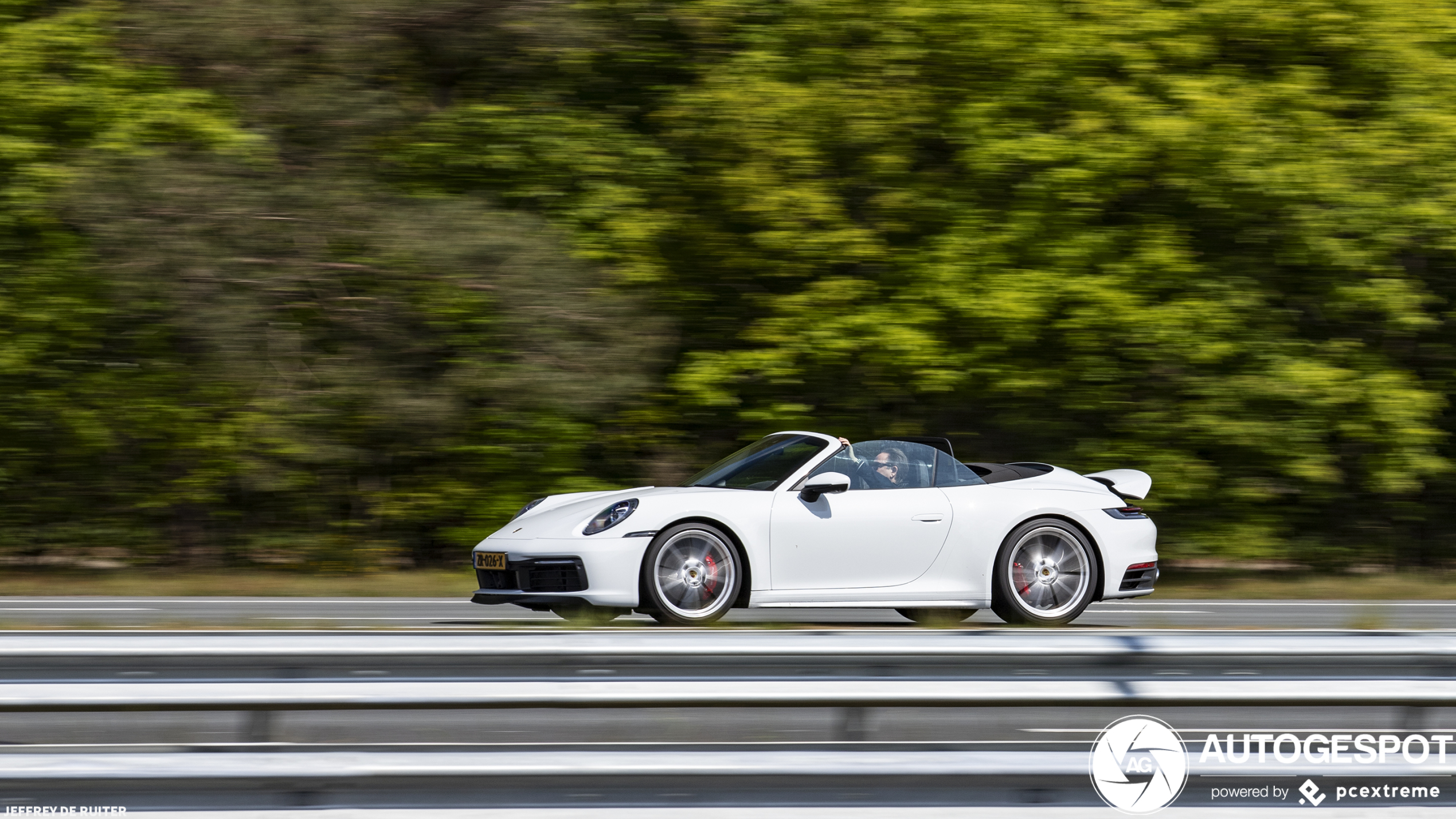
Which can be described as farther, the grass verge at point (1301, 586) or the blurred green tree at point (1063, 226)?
the blurred green tree at point (1063, 226)

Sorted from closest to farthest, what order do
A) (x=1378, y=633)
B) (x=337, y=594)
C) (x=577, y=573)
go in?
(x=1378, y=633)
(x=577, y=573)
(x=337, y=594)

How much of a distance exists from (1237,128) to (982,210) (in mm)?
2558

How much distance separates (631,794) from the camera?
3625 millimetres

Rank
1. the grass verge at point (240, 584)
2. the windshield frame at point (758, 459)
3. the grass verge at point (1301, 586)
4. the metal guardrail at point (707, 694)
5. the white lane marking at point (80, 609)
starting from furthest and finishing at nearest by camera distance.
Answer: the grass verge at point (1301, 586) → the grass verge at point (240, 584) → the white lane marking at point (80, 609) → the windshield frame at point (758, 459) → the metal guardrail at point (707, 694)

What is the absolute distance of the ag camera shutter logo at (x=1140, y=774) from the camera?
3672 mm

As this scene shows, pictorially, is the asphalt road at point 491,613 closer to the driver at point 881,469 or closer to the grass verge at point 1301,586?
the grass verge at point 1301,586

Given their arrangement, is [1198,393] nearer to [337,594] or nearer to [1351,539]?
[1351,539]

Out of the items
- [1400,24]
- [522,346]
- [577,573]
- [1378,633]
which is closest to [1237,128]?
[1400,24]

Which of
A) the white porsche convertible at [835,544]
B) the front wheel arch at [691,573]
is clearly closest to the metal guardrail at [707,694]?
the white porsche convertible at [835,544]

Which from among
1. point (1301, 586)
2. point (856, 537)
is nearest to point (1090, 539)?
point (856, 537)

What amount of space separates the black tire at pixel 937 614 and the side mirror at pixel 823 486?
2.73 ft

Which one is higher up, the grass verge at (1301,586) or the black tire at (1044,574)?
the black tire at (1044,574)

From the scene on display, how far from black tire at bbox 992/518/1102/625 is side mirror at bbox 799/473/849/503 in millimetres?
958

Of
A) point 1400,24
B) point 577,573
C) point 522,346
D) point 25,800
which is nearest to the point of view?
point 25,800
